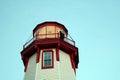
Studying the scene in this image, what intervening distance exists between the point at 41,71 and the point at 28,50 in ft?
13.7

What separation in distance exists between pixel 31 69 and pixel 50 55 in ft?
9.46

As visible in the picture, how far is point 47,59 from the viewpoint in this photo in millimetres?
33344

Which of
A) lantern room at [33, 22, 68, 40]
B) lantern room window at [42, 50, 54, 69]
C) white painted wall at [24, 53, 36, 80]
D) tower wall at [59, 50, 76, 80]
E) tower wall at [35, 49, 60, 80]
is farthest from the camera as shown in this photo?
lantern room at [33, 22, 68, 40]

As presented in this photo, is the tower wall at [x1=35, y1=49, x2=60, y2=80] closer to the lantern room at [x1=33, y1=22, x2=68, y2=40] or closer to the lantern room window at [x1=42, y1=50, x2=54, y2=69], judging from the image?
the lantern room window at [x1=42, y1=50, x2=54, y2=69]

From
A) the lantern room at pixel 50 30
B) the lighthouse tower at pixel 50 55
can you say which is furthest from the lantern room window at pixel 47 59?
the lantern room at pixel 50 30

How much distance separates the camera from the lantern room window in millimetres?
32656

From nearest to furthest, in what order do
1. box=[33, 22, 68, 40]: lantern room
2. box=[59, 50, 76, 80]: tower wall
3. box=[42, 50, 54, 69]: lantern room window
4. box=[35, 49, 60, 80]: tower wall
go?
box=[35, 49, 60, 80]: tower wall < box=[59, 50, 76, 80]: tower wall < box=[42, 50, 54, 69]: lantern room window < box=[33, 22, 68, 40]: lantern room

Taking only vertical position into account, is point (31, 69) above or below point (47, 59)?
below

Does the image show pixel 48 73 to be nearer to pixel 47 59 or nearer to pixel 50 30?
pixel 47 59

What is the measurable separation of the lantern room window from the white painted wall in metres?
1.32

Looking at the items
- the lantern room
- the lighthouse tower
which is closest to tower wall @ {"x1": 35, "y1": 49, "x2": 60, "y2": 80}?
the lighthouse tower

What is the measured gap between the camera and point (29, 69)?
111 ft

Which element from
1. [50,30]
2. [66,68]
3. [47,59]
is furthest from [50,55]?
[50,30]

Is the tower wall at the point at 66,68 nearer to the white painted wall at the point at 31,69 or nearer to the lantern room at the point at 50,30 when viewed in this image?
the lantern room at the point at 50,30
